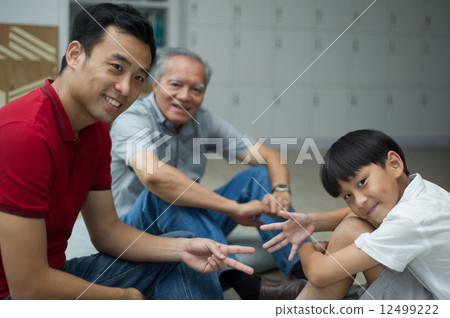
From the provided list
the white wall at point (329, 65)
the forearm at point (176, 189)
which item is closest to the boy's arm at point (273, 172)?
the forearm at point (176, 189)

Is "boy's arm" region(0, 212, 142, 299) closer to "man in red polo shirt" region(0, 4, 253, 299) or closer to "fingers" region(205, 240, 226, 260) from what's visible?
"man in red polo shirt" region(0, 4, 253, 299)

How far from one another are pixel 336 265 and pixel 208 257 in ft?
0.86

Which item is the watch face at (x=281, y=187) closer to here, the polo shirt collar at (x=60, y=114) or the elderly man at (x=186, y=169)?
the elderly man at (x=186, y=169)

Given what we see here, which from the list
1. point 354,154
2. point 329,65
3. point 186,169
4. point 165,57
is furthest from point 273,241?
point 329,65

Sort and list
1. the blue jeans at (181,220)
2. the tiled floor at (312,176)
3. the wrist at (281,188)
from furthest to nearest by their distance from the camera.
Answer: the tiled floor at (312,176) → the wrist at (281,188) → the blue jeans at (181,220)

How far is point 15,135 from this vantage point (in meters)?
0.75

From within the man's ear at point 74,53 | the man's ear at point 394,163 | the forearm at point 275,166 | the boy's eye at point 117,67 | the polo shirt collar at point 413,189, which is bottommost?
the forearm at point 275,166

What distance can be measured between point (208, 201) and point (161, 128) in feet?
1.06

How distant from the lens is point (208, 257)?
3.29 ft

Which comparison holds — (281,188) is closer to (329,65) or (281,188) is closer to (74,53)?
(74,53)

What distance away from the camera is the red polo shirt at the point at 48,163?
741mm

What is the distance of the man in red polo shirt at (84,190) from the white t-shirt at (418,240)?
24 cm

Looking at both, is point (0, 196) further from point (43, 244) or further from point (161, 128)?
point (161, 128)

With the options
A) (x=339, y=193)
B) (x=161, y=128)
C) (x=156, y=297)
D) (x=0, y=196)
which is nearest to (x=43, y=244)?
(x=0, y=196)
